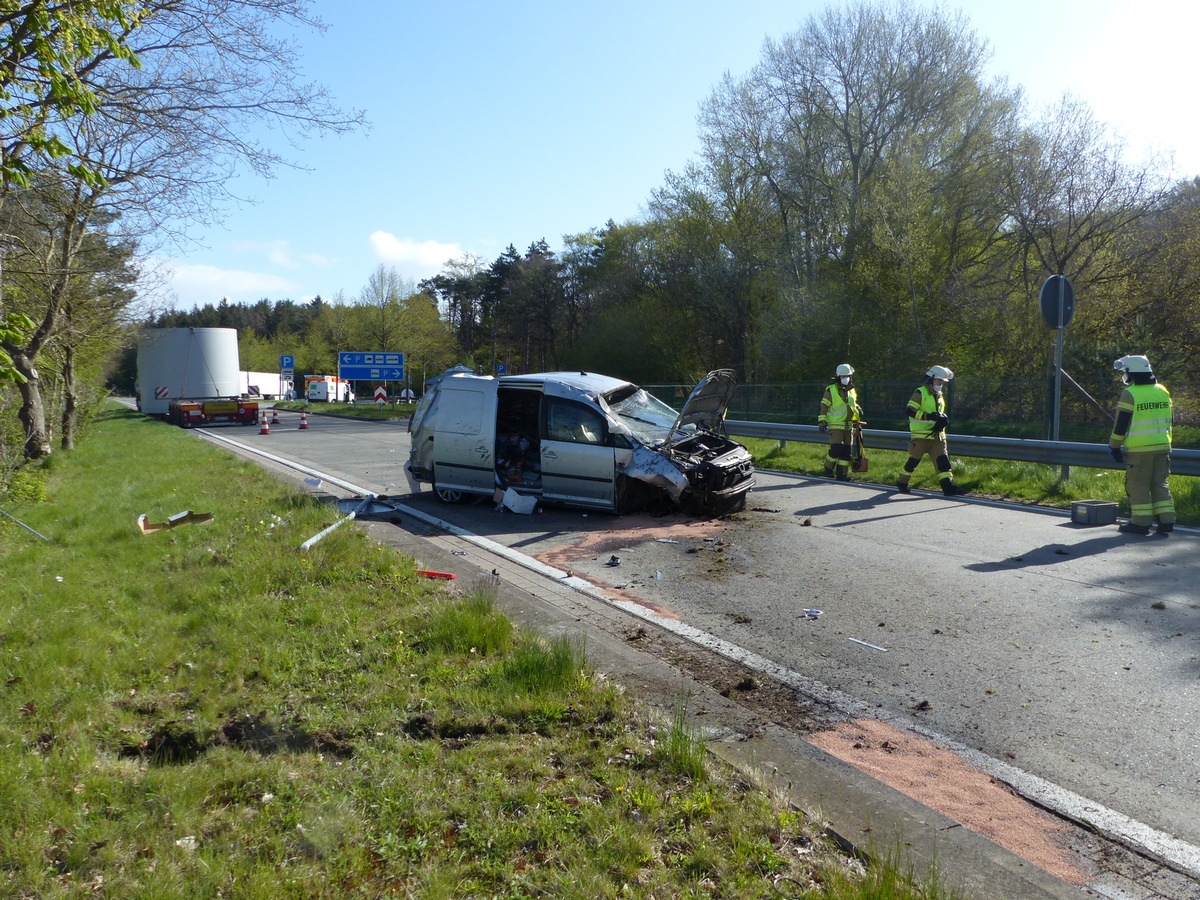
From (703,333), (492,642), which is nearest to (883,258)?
(703,333)

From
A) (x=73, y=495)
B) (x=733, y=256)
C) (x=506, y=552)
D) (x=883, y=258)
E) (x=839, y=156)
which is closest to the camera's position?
(x=506, y=552)

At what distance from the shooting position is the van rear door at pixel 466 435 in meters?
11.2

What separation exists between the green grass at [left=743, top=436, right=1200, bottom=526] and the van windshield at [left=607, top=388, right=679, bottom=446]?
14.0ft

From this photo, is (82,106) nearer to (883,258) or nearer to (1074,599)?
(1074,599)

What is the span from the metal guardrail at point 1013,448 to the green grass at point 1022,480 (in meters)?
0.28

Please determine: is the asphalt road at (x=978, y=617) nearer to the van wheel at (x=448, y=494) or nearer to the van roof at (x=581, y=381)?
the van wheel at (x=448, y=494)

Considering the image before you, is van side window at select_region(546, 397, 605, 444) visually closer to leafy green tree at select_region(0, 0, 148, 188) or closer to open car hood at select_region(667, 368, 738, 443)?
open car hood at select_region(667, 368, 738, 443)

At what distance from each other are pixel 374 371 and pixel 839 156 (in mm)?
23707

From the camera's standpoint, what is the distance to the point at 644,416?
11.1 meters

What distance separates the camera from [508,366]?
218ft

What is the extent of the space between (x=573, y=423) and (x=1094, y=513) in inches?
238

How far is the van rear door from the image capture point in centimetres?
1120

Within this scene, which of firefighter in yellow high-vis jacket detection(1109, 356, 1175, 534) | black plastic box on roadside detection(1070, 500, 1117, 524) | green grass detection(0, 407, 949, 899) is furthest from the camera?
black plastic box on roadside detection(1070, 500, 1117, 524)

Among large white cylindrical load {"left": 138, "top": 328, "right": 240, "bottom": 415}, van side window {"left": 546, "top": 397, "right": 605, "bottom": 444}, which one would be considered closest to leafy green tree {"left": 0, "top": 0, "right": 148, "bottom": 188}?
van side window {"left": 546, "top": 397, "right": 605, "bottom": 444}
